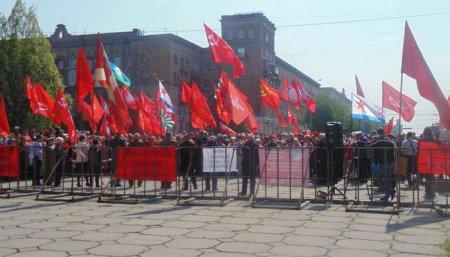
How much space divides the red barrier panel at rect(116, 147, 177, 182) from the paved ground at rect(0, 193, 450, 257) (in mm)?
1248

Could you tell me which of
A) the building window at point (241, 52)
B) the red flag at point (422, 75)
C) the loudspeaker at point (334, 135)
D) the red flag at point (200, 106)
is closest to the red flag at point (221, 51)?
the loudspeaker at point (334, 135)

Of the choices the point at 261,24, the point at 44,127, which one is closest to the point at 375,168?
the point at 44,127

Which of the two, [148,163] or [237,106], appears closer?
[148,163]

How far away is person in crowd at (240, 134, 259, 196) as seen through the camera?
12.9 m

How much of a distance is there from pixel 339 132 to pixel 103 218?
685 cm

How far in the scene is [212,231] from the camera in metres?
8.20

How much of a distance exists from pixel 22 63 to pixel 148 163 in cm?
3002

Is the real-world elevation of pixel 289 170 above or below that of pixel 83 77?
below

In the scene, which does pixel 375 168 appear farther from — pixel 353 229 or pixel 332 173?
pixel 353 229

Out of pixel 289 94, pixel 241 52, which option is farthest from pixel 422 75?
pixel 241 52

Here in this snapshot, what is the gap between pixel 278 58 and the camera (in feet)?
301

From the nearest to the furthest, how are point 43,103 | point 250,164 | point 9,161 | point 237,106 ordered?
1. point 250,164
2. point 9,161
3. point 237,106
4. point 43,103

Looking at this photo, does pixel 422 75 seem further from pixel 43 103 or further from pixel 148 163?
pixel 43 103

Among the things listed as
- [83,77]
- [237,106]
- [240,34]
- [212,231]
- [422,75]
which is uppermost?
[240,34]
